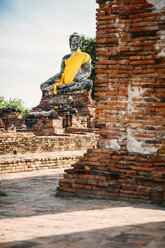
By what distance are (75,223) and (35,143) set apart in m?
7.18

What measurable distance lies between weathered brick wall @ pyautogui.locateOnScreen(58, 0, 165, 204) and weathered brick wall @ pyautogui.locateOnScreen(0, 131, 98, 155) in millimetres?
4848

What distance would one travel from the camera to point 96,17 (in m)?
5.24

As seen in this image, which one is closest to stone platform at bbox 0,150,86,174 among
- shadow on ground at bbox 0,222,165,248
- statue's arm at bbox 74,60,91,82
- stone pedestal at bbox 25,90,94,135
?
A: stone pedestal at bbox 25,90,94,135

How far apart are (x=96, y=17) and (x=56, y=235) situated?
3523 mm

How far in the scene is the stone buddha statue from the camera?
16.3 meters

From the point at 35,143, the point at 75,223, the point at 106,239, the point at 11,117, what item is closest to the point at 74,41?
the point at 11,117

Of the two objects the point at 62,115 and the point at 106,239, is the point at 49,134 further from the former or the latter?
the point at 106,239

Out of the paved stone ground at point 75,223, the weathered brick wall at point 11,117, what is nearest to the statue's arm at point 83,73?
the weathered brick wall at point 11,117

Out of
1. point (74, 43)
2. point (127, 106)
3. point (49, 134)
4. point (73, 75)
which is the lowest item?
point (49, 134)

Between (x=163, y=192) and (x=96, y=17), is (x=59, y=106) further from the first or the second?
(x=163, y=192)

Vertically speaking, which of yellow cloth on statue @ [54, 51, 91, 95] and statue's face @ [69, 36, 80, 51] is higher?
statue's face @ [69, 36, 80, 51]

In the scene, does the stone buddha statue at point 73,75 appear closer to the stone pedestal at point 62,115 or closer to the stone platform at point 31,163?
the stone pedestal at point 62,115

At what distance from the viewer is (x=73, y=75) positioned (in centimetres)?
1652

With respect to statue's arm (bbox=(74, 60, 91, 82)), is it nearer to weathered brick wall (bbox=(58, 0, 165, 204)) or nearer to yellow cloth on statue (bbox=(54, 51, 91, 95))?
yellow cloth on statue (bbox=(54, 51, 91, 95))
